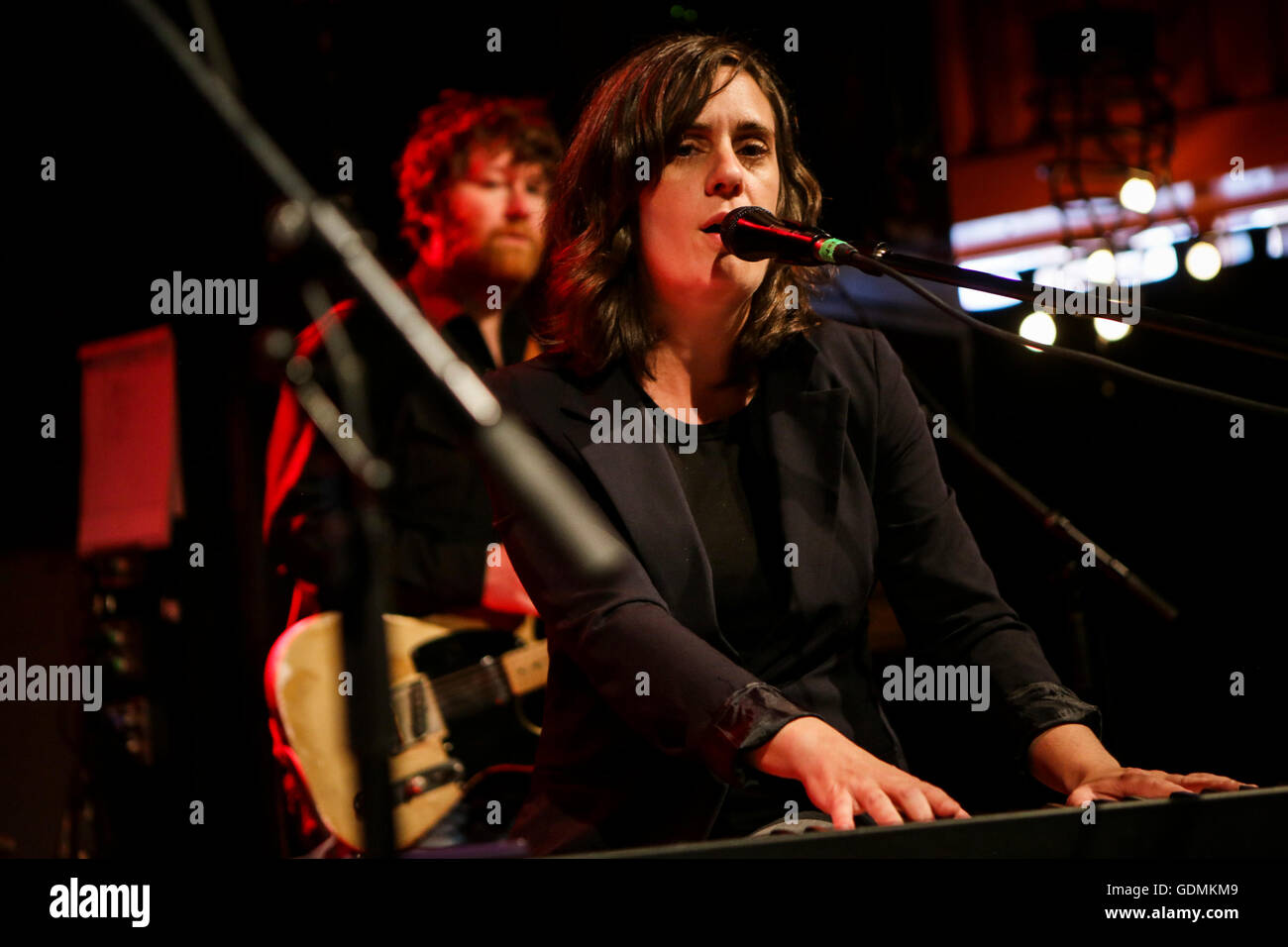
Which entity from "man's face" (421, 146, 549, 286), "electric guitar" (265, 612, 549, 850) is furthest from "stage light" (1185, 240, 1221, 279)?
"electric guitar" (265, 612, 549, 850)

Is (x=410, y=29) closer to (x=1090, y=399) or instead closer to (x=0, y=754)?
(x=1090, y=399)

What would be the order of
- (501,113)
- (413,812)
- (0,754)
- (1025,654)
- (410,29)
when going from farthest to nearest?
(0,754) < (410,29) < (501,113) < (413,812) < (1025,654)

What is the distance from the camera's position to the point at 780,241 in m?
1.50

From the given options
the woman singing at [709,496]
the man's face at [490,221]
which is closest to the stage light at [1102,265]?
the man's face at [490,221]

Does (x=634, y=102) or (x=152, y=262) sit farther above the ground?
(x=152, y=262)

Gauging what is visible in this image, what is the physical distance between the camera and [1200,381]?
359 centimetres

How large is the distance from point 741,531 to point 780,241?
53cm

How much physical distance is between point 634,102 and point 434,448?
1.33 meters

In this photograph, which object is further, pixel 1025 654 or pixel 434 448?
pixel 434 448

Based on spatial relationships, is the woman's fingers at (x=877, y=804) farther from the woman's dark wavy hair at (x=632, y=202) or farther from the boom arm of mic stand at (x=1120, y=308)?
the woman's dark wavy hair at (x=632, y=202)

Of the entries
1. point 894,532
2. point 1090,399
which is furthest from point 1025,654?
point 1090,399

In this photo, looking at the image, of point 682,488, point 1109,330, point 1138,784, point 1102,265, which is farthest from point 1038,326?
point 1138,784

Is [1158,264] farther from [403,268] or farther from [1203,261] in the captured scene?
[403,268]
